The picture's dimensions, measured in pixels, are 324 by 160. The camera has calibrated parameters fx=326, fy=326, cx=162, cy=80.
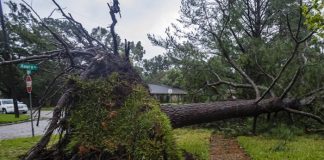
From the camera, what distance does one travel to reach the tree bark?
16.3 ft

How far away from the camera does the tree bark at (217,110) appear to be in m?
4.96

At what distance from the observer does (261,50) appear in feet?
27.2

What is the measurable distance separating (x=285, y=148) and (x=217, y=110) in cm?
131

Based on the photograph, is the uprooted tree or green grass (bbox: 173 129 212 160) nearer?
the uprooted tree

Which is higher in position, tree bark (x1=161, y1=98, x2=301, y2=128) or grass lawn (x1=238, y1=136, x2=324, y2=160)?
tree bark (x1=161, y1=98, x2=301, y2=128)

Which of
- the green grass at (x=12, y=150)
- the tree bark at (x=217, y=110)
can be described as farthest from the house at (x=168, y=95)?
the green grass at (x=12, y=150)

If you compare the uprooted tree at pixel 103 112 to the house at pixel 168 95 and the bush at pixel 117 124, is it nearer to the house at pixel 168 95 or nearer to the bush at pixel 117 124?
the bush at pixel 117 124

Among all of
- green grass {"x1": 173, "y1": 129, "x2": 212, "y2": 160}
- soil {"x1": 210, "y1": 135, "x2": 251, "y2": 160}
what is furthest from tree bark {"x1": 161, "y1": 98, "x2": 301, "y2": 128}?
soil {"x1": 210, "y1": 135, "x2": 251, "y2": 160}

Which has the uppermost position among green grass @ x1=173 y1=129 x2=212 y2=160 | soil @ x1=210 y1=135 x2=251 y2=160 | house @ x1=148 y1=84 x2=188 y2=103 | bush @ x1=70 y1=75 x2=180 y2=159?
house @ x1=148 y1=84 x2=188 y2=103

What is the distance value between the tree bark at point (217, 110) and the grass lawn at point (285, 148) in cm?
62

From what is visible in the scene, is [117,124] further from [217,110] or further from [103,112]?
[217,110]

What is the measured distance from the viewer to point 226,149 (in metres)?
6.01

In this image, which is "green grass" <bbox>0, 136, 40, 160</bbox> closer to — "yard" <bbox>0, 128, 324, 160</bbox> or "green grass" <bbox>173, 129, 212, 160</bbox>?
"yard" <bbox>0, 128, 324, 160</bbox>

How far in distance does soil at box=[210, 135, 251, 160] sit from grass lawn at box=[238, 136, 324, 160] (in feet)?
0.40
